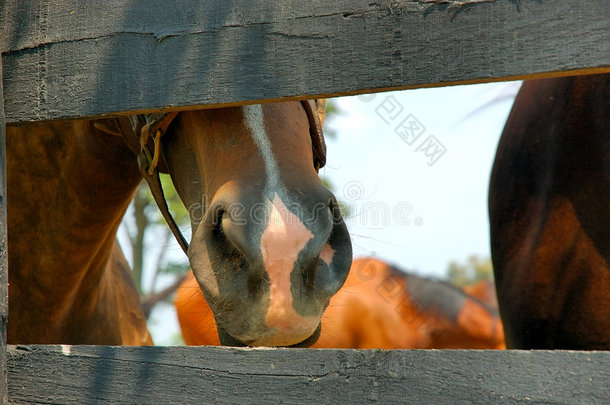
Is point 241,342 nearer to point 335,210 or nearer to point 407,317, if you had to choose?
point 335,210

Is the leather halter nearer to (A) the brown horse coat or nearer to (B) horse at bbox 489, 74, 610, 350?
(A) the brown horse coat

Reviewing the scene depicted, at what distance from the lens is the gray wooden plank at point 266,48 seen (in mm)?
1017

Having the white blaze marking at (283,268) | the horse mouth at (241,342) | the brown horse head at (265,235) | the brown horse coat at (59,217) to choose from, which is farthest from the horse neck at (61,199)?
the white blaze marking at (283,268)

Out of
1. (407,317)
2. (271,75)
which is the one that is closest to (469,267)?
(407,317)

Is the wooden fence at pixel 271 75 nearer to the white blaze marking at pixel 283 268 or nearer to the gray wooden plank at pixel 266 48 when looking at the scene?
the gray wooden plank at pixel 266 48

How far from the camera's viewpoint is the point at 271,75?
1144mm

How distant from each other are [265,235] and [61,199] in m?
1.26

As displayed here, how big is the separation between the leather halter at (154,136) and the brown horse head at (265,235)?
0.16 metres

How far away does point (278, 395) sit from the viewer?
1.04 metres

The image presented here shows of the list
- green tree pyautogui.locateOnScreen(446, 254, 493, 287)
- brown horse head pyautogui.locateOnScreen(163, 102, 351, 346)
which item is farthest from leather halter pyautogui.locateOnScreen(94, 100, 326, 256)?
green tree pyautogui.locateOnScreen(446, 254, 493, 287)

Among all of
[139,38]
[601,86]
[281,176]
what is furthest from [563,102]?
[139,38]

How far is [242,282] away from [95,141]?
108cm

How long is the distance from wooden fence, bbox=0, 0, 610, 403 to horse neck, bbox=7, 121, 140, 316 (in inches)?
39.0

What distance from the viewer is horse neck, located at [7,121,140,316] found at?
2293 millimetres
